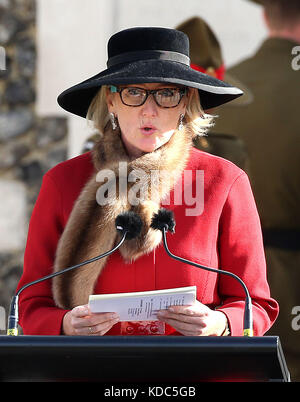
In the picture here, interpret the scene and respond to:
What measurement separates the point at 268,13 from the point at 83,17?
1031mm

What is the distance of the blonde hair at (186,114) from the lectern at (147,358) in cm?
96

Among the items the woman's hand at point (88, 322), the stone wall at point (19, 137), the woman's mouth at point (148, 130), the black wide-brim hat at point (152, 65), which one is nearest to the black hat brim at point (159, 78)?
the black wide-brim hat at point (152, 65)

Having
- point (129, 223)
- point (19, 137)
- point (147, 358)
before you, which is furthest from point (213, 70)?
point (147, 358)

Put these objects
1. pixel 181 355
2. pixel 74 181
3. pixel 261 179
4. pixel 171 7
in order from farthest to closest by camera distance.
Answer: pixel 171 7
pixel 261 179
pixel 74 181
pixel 181 355

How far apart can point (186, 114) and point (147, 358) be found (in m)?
1.02

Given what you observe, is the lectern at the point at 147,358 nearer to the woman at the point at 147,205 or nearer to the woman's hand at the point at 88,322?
the woman's hand at the point at 88,322

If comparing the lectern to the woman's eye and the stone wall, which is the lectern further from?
the stone wall

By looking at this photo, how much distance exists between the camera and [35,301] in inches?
116

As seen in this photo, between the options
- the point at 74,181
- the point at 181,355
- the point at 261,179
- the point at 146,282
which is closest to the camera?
the point at 181,355

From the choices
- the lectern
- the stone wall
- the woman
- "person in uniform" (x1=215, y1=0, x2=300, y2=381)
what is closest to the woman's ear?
the woman

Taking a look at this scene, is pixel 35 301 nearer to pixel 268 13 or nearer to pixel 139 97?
pixel 139 97

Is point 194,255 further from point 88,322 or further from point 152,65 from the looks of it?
point 152,65

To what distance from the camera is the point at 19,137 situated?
563cm
